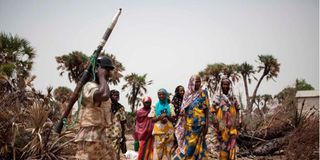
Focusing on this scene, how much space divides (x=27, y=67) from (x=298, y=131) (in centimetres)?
1108

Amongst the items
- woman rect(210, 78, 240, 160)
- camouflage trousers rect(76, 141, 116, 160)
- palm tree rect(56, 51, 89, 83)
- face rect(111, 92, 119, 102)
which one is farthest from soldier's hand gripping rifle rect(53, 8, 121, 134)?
palm tree rect(56, 51, 89, 83)

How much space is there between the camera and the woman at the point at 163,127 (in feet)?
24.3

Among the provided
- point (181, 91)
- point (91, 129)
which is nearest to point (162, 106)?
point (181, 91)

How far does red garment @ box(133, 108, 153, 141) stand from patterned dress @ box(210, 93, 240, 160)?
144 centimetres

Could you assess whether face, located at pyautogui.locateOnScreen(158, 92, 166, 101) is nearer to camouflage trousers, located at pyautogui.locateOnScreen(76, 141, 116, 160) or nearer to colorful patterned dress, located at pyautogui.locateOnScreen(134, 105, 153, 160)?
colorful patterned dress, located at pyautogui.locateOnScreen(134, 105, 153, 160)

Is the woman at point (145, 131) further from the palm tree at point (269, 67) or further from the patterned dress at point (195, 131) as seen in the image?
the palm tree at point (269, 67)

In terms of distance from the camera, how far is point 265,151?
9305 millimetres

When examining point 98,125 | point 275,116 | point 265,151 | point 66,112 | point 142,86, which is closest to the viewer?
point 98,125

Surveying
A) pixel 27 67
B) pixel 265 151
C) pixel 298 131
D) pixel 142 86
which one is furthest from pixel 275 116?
pixel 142 86

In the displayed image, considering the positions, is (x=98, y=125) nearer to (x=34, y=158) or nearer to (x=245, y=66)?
(x=34, y=158)

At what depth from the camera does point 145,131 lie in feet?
25.3

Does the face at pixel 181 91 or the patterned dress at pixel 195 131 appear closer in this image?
the patterned dress at pixel 195 131

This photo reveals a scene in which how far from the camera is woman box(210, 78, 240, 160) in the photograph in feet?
22.2

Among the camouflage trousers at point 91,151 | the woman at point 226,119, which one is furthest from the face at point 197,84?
the camouflage trousers at point 91,151
